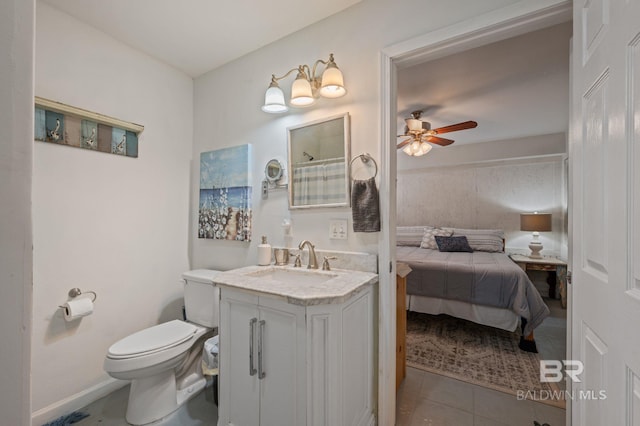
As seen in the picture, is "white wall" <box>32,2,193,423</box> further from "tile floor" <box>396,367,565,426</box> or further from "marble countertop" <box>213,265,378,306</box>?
"tile floor" <box>396,367,565,426</box>

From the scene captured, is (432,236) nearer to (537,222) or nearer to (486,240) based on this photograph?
(486,240)

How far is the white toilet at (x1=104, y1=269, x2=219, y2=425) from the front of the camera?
145 cm

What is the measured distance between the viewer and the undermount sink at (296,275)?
155cm

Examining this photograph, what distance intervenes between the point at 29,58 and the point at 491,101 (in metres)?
3.55

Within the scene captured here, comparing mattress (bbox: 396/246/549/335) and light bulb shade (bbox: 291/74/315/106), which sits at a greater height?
light bulb shade (bbox: 291/74/315/106)

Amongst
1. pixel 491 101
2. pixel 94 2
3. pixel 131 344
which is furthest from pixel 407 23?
pixel 131 344

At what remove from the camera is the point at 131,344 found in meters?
1.55

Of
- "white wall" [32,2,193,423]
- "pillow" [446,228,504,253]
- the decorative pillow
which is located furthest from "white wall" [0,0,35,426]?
"pillow" [446,228,504,253]

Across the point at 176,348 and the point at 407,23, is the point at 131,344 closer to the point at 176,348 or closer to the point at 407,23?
the point at 176,348

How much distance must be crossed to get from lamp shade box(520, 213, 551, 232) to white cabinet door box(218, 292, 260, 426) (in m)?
4.30

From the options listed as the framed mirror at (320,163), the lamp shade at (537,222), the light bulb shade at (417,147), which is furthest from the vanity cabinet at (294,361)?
the lamp shade at (537,222)

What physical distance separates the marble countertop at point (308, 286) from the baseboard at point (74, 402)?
4.22 feet

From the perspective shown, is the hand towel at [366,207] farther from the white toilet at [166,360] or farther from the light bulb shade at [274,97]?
the white toilet at [166,360]

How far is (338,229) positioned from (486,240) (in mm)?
3519
